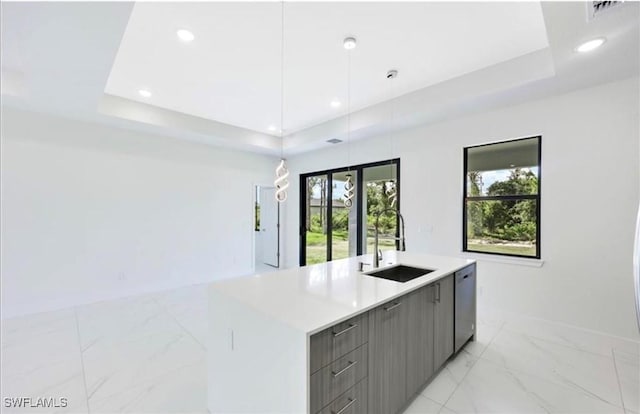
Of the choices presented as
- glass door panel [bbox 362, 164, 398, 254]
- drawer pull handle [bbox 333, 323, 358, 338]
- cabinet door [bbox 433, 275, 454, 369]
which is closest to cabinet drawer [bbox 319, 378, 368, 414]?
drawer pull handle [bbox 333, 323, 358, 338]

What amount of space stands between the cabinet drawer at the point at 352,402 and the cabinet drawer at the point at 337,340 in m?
0.21

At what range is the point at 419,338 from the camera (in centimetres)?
194

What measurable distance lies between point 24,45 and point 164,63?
3.40ft

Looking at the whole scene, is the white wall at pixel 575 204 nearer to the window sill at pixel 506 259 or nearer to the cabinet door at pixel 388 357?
the window sill at pixel 506 259

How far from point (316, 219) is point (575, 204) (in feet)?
13.8

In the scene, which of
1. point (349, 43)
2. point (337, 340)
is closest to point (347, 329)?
point (337, 340)

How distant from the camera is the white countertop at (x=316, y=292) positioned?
137 centimetres

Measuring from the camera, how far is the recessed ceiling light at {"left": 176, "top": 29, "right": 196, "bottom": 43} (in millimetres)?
2391

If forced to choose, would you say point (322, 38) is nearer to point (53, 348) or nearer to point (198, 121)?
point (198, 121)

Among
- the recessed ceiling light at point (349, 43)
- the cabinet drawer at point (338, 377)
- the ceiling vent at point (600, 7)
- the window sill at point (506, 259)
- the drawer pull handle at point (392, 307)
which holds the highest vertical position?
the recessed ceiling light at point (349, 43)

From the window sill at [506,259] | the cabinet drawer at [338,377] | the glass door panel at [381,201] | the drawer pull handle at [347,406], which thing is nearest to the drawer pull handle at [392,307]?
the cabinet drawer at [338,377]

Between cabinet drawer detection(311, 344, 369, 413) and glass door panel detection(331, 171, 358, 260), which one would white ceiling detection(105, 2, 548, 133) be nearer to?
glass door panel detection(331, 171, 358, 260)

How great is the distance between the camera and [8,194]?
354 cm

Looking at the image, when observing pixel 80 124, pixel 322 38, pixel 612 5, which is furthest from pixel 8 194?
pixel 612 5
